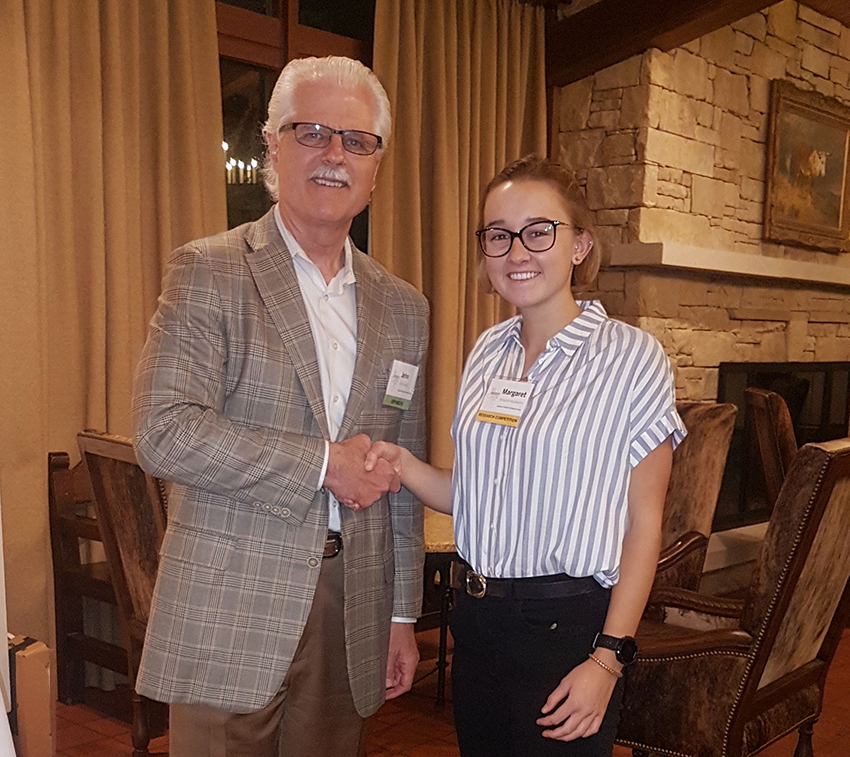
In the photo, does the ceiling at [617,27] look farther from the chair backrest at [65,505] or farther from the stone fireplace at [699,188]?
the chair backrest at [65,505]

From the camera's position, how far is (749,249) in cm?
511

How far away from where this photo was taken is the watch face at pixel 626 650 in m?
1.46

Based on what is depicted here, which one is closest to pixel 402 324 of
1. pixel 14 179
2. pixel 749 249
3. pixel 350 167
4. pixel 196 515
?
pixel 350 167

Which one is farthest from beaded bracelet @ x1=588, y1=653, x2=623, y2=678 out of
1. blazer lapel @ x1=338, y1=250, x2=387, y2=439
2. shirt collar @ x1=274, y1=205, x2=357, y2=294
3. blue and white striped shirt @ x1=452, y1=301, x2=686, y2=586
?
shirt collar @ x1=274, y1=205, x2=357, y2=294

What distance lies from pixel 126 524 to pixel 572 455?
150 centimetres

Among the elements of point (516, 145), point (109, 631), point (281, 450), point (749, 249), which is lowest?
point (109, 631)

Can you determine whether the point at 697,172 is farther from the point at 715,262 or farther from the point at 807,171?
the point at 807,171

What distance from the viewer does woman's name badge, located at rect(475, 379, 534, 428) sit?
155 centimetres

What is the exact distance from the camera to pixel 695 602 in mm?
2529

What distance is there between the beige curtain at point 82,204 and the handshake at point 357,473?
1.84 m

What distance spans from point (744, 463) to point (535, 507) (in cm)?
416

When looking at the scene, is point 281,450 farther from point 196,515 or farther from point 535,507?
point 535,507

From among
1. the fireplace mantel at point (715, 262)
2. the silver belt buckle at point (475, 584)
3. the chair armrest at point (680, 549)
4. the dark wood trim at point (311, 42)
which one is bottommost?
the chair armrest at point (680, 549)

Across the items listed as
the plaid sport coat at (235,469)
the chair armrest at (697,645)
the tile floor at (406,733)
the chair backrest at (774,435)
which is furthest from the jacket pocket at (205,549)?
the chair backrest at (774,435)
